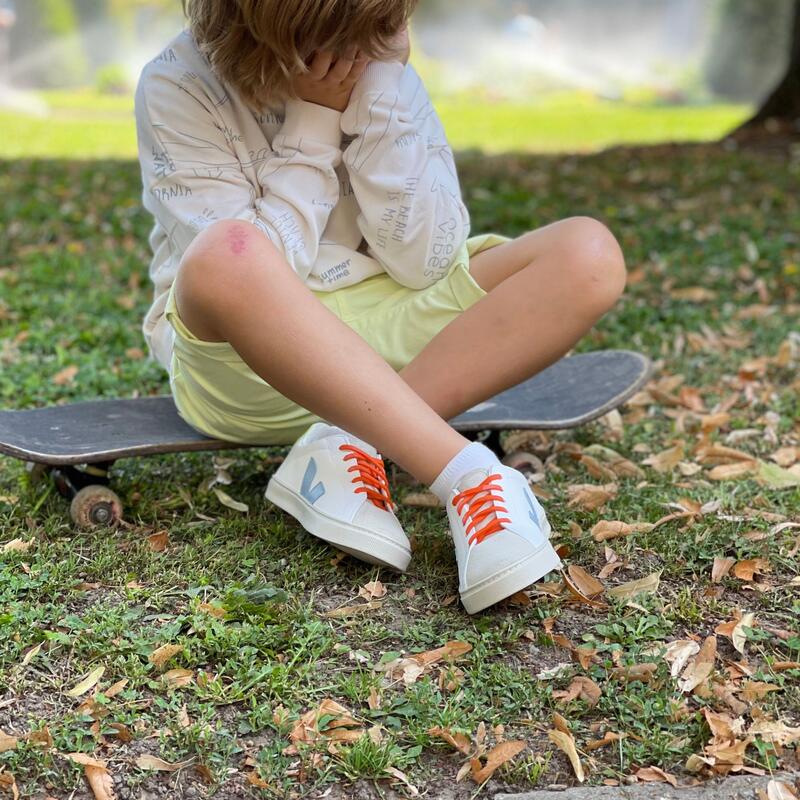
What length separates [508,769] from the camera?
4.94 ft

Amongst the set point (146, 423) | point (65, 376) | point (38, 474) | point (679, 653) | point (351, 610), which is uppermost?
point (679, 653)

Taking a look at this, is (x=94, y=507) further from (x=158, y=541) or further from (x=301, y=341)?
(x=301, y=341)

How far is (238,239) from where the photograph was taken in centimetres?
183

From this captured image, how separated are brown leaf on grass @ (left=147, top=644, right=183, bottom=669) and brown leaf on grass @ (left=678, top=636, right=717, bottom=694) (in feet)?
2.61

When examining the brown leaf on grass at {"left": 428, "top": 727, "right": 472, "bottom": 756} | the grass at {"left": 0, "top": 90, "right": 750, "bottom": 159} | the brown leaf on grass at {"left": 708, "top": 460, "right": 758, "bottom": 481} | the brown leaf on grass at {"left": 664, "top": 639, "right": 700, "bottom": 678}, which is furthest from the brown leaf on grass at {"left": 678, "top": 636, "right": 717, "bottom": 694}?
the grass at {"left": 0, "top": 90, "right": 750, "bottom": 159}

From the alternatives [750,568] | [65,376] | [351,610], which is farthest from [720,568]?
[65,376]

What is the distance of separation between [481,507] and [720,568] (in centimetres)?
51

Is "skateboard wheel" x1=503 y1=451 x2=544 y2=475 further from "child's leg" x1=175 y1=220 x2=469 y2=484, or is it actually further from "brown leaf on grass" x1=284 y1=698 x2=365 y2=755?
"brown leaf on grass" x1=284 y1=698 x2=365 y2=755

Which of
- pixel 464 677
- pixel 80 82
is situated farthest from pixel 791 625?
pixel 80 82

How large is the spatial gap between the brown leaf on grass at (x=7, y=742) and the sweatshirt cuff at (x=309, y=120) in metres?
1.26

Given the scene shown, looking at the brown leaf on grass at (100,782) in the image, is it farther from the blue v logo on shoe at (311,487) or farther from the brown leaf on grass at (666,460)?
the brown leaf on grass at (666,460)

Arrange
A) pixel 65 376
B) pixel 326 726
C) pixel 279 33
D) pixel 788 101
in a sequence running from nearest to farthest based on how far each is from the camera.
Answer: pixel 326 726 → pixel 279 33 → pixel 65 376 → pixel 788 101

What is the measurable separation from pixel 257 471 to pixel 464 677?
37.3 inches

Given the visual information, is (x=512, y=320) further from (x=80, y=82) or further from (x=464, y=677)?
(x=80, y=82)
